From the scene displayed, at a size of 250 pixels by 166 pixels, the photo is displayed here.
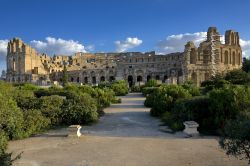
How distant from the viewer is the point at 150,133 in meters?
13.5

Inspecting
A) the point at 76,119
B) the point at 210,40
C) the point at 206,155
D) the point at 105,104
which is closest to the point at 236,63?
the point at 210,40

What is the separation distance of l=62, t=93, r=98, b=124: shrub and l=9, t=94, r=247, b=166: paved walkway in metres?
1.38

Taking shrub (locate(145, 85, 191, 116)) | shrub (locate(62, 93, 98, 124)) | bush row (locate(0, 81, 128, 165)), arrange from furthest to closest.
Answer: shrub (locate(145, 85, 191, 116)) → shrub (locate(62, 93, 98, 124)) → bush row (locate(0, 81, 128, 165))

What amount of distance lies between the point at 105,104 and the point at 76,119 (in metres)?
9.65

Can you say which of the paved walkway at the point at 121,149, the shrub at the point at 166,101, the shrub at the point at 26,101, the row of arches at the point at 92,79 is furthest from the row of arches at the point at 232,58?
the paved walkway at the point at 121,149

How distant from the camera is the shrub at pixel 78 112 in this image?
15932 mm

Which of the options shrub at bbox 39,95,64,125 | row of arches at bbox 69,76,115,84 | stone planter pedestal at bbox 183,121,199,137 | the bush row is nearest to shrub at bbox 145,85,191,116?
the bush row

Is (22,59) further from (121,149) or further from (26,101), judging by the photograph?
(121,149)

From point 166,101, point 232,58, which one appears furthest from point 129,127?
point 232,58

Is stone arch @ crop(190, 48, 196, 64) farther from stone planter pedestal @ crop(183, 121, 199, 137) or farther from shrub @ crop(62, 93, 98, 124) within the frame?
stone planter pedestal @ crop(183, 121, 199, 137)

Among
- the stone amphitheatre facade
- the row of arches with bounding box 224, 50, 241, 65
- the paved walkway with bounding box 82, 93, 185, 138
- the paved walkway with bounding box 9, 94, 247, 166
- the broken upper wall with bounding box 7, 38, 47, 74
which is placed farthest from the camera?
the broken upper wall with bounding box 7, 38, 47, 74

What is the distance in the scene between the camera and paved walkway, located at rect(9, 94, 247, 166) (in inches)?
349

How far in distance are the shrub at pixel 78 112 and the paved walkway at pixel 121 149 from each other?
1.38 m

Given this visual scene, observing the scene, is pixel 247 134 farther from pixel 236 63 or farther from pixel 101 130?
pixel 236 63
